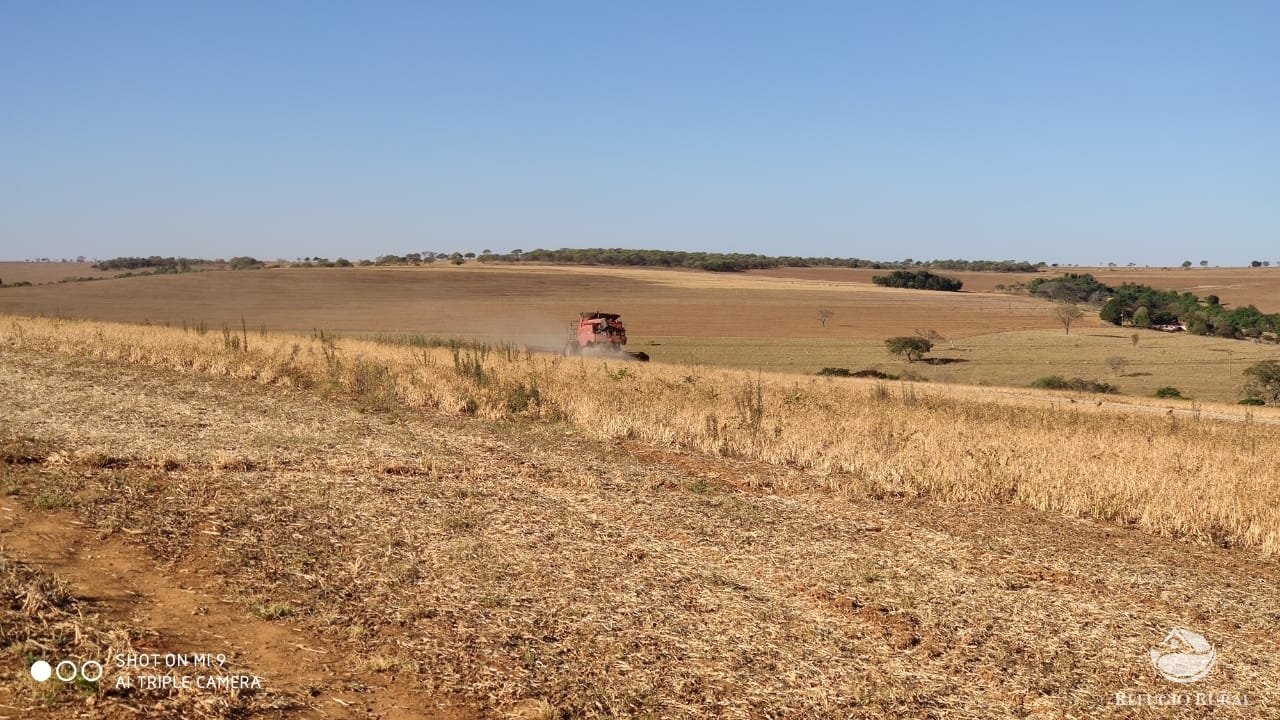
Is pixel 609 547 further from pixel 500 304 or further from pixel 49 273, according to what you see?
pixel 49 273

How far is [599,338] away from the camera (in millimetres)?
37594

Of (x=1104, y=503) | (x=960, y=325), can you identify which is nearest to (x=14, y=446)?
(x=1104, y=503)

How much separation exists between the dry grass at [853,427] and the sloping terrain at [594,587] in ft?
2.04

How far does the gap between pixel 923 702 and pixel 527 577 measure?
292cm

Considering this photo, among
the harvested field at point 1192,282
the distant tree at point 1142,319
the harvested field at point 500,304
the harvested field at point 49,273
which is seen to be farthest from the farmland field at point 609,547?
the harvested field at point 49,273

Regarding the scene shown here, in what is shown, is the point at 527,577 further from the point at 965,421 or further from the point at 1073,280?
the point at 1073,280

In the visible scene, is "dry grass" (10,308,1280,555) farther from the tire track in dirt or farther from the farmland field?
the tire track in dirt

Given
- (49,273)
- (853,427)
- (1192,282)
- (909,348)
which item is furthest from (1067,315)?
(49,273)

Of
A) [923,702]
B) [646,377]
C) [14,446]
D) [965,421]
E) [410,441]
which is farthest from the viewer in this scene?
[646,377]

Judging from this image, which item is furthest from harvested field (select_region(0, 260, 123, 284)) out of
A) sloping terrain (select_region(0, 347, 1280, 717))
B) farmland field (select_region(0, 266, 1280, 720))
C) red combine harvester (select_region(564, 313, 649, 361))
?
sloping terrain (select_region(0, 347, 1280, 717))

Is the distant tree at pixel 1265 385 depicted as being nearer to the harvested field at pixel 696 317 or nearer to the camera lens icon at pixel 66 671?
the harvested field at pixel 696 317

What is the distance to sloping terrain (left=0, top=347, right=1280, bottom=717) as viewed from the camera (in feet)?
16.9

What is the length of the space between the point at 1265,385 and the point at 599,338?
2438cm

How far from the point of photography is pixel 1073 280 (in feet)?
403
